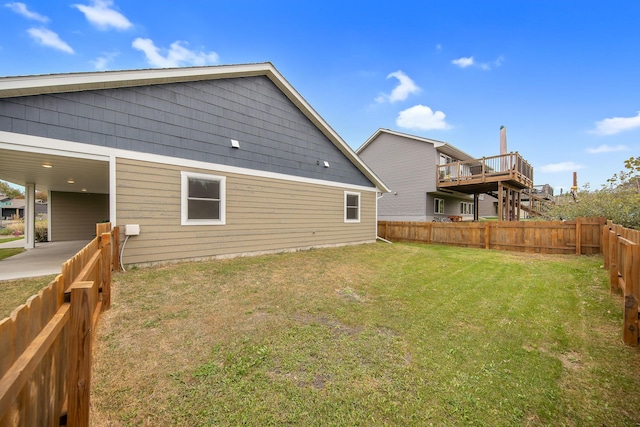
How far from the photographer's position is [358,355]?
2.80 m

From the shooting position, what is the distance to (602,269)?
6680 millimetres

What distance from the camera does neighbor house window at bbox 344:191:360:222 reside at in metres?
11.2

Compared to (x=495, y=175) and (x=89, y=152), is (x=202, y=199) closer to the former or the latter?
(x=89, y=152)

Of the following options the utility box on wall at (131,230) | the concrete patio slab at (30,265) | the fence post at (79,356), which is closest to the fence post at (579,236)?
the fence post at (79,356)

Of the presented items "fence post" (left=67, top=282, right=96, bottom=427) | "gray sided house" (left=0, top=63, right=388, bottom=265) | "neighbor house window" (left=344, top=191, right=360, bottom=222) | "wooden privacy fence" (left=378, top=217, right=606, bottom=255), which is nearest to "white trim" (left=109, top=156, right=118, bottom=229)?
"gray sided house" (left=0, top=63, right=388, bottom=265)

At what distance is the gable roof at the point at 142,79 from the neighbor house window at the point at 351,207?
297 centimetres

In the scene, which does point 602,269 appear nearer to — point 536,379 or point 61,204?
point 536,379

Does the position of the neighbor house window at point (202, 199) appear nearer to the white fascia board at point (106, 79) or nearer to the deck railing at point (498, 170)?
the white fascia board at point (106, 79)

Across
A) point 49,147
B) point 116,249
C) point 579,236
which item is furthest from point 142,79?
point 579,236

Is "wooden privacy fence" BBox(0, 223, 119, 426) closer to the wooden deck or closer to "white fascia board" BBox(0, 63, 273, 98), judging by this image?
"white fascia board" BBox(0, 63, 273, 98)

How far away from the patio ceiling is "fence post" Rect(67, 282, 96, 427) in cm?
510

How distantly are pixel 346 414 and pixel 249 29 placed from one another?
574 inches

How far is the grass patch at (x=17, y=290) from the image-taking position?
3.68 m

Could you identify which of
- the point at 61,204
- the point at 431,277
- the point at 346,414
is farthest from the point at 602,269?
the point at 61,204
